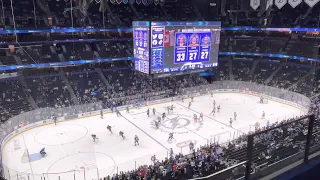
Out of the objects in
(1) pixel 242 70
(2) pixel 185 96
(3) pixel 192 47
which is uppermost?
(3) pixel 192 47

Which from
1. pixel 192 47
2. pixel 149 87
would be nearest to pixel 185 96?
pixel 149 87

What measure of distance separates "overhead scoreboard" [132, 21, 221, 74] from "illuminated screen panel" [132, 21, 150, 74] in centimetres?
37

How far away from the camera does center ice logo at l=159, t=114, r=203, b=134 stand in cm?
2008

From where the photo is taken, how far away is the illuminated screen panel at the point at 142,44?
21250 millimetres

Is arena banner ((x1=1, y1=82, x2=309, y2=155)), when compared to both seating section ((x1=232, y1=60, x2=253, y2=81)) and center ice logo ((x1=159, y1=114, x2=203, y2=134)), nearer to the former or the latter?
seating section ((x1=232, y1=60, x2=253, y2=81))

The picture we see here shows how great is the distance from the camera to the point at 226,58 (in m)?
40.8

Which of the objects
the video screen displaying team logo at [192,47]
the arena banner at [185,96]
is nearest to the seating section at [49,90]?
the arena banner at [185,96]

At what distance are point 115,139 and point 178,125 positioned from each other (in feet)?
17.4

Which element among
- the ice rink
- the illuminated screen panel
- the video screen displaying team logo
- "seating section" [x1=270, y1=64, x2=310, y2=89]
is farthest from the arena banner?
the video screen displaying team logo

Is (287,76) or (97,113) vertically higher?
(287,76)

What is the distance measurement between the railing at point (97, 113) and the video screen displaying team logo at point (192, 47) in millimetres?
6490

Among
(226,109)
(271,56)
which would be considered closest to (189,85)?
(226,109)

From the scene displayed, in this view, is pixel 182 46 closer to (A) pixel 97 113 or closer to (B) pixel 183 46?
(B) pixel 183 46

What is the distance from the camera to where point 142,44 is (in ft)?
71.7
